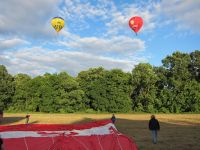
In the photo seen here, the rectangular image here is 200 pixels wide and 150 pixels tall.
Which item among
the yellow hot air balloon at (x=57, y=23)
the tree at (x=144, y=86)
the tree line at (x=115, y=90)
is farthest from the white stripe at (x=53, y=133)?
the tree at (x=144, y=86)

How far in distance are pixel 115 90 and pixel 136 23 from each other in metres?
41.5

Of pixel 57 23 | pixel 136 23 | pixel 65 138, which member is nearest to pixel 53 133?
pixel 65 138

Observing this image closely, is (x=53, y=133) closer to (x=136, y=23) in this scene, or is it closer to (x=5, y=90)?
(x=136, y=23)

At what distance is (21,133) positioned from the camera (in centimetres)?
1241

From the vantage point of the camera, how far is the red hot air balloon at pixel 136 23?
1651 inches

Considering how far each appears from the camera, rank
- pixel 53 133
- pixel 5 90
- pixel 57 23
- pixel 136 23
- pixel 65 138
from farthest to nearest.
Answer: pixel 5 90, pixel 57 23, pixel 136 23, pixel 53 133, pixel 65 138

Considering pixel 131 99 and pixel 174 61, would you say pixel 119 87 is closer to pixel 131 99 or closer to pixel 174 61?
pixel 131 99

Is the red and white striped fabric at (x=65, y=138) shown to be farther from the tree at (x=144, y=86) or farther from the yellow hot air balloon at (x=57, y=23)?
the tree at (x=144, y=86)

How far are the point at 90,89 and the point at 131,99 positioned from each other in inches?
391

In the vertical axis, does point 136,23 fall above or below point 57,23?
below

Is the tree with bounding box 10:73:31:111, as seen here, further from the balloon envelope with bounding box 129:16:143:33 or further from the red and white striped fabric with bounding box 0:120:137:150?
the red and white striped fabric with bounding box 0:120:137:150

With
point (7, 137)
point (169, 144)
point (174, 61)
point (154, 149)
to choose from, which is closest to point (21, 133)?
point (7, 137)

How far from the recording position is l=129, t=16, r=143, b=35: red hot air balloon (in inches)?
1651

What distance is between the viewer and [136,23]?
41.9m
